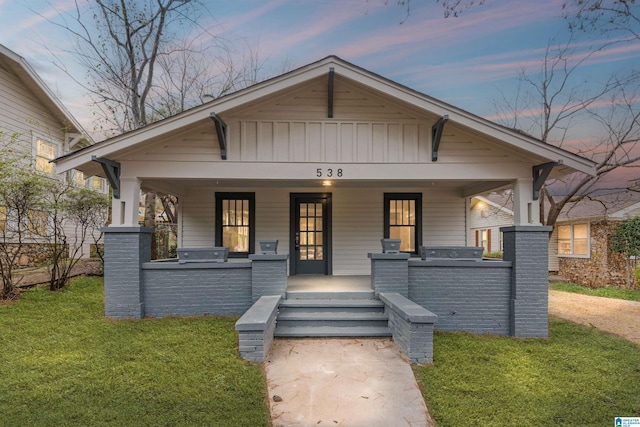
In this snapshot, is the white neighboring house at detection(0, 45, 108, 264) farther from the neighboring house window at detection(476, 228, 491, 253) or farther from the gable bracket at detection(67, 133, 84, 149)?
the neighboring house window at detection(476, 228, 491, 253)

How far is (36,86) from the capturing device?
1104 centimetres

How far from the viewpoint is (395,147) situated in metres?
6.17

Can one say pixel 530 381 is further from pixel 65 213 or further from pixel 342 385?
pixel 65 213

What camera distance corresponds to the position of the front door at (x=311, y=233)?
8453mm

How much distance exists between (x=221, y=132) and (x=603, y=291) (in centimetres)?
1359

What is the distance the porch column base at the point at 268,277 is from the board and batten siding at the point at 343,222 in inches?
102

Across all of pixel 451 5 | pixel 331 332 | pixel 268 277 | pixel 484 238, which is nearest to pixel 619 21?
pixel 451 5

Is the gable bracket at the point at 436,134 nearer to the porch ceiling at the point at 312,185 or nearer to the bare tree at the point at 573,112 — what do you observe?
the porch ceiling at the point at 312,185

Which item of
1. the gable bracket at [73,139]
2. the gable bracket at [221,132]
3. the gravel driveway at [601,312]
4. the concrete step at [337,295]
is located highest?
the gable bracket at [73,139]

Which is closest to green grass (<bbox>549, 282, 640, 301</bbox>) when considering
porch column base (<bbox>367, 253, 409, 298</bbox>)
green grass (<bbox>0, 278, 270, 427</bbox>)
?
porch column base (<bbox>367, 253, 409, 298</bbox>)

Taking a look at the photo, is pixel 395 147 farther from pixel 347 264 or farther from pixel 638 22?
pixel 638 22

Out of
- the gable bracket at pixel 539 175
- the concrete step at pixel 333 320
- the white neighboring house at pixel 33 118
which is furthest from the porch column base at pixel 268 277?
the white neighboring house at pixel 33 118

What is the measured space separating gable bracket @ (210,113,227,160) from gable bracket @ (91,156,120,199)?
1914mm

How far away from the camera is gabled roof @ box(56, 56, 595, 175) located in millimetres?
5645
